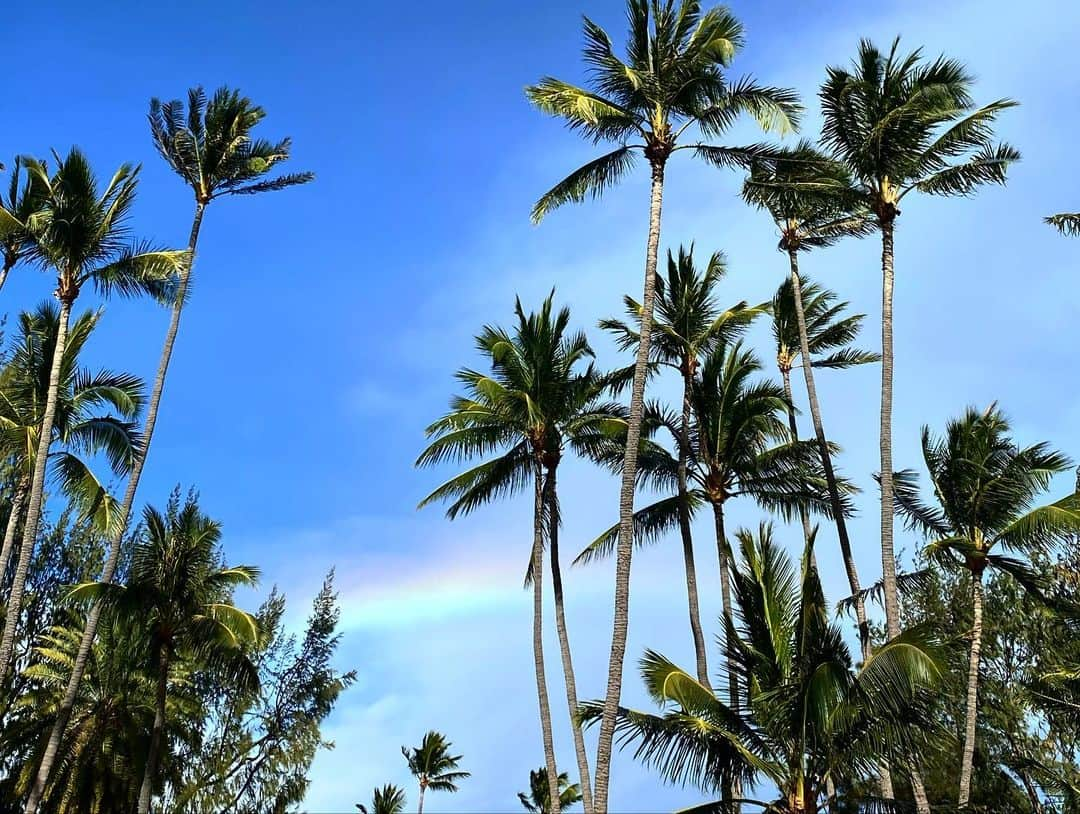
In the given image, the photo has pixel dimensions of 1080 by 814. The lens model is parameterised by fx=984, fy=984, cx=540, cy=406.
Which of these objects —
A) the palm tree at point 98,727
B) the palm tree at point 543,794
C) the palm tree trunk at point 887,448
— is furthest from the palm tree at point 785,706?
the palm tree at point 543,794

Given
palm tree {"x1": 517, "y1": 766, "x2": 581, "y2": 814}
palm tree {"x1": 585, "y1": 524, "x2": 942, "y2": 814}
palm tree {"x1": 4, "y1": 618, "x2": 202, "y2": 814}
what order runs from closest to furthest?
palm tree {"x1": 585, "y1": 524, "x2": 942, "y2": 814}
palm tree {"x1": 4, "y1": 618, "x2": 202, "y2": 814}
palm tree {"x1": 517, "y1": 766, "x2": 581, "y2": 814}

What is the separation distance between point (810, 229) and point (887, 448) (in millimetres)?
8578

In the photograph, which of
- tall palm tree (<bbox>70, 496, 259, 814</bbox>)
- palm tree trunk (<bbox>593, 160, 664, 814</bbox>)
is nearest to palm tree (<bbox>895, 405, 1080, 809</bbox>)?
palm tree trunk (<bbox>593, 160, 664, 814</bbox>)

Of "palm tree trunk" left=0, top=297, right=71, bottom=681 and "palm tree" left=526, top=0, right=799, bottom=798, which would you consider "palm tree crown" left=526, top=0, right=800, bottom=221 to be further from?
"palm tree trunk" left=0, top=297, right=71, bottom=681

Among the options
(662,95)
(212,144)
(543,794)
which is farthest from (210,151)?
(543,794)

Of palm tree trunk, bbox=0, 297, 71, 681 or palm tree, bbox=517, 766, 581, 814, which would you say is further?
palm tree, bbox=517, 766, 581, 814

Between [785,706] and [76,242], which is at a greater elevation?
[76,242]

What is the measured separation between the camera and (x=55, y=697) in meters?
27.7

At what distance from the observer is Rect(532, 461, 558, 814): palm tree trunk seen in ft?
73.3

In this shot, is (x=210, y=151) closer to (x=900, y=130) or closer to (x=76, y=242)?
(x=76, y=242)

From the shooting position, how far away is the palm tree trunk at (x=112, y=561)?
2077 centimetres

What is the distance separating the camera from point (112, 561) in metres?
23.2

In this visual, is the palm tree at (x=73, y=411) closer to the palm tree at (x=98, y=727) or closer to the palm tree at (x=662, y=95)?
the palm tree at (x=98, y=727)

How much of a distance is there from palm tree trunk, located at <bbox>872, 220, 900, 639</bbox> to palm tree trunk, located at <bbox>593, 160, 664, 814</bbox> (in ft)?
17.4
